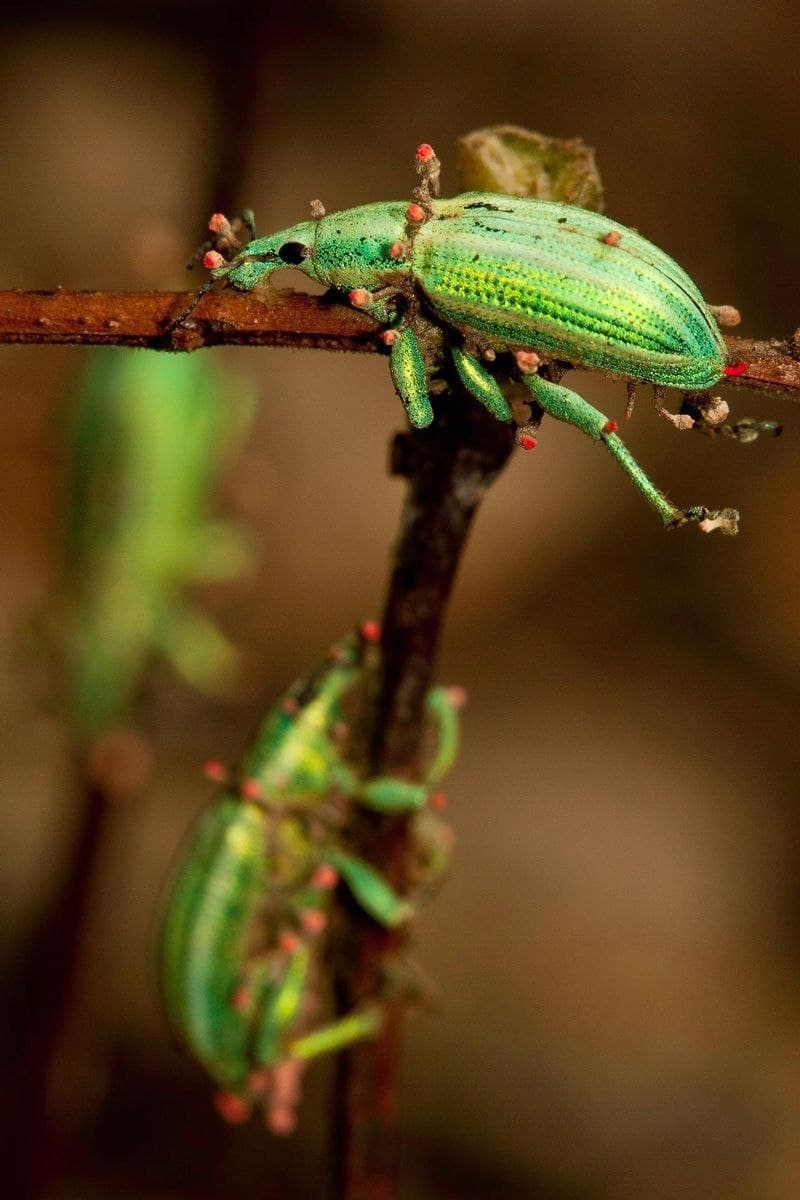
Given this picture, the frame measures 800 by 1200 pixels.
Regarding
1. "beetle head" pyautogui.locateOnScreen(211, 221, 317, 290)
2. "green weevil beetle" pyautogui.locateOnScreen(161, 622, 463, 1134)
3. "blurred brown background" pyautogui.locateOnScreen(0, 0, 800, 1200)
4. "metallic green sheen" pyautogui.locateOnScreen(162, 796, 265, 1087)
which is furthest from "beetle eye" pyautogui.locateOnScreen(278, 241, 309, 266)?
"blurred brown background" pyautogui.locateOnScreen(0, 0, 800, 1200)

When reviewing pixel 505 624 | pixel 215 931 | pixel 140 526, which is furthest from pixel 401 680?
pixel 505 624

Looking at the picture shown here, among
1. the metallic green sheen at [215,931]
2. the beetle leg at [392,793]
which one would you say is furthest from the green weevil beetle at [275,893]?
the beetle leg at [392,793]

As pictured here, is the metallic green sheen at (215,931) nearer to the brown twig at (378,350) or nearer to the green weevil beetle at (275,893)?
the green weevil beetle at (275,893)

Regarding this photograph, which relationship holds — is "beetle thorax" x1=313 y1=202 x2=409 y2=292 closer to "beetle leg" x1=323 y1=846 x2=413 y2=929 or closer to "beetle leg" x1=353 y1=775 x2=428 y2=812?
"beetle leg" x1=353 y1=775 x2=428 y2=812

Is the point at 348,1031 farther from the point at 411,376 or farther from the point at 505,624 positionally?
the point at 505,624

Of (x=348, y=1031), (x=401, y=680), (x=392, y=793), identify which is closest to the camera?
(x=401, y=680)

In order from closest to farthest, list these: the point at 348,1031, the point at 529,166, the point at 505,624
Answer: the point at 529,166, the point at 348,1031, the point at 505,624

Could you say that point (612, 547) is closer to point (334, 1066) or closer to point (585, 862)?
point (585, 862)

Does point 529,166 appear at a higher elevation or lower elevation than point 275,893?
higher
